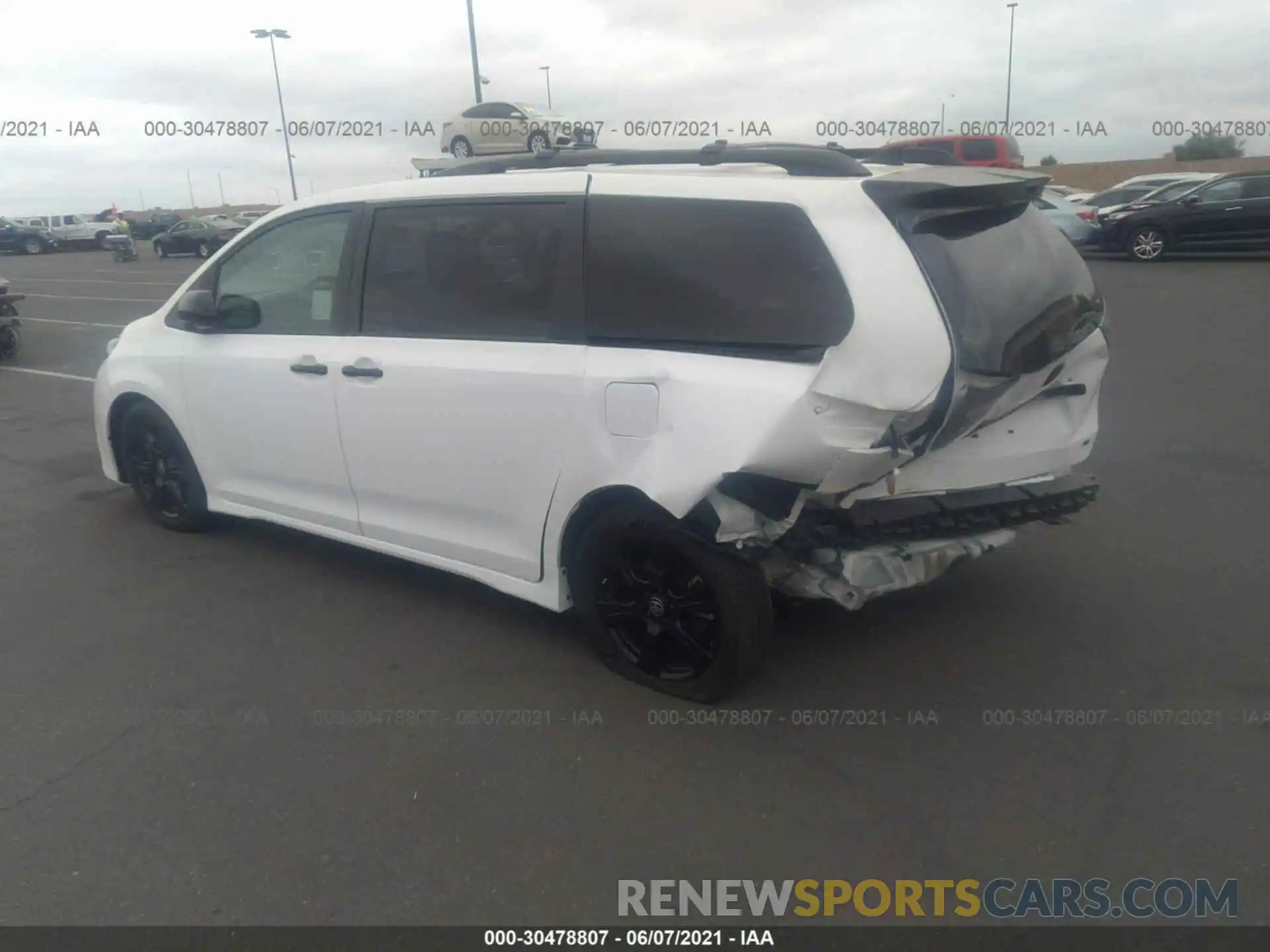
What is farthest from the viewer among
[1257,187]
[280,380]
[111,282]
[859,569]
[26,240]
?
[26,240]

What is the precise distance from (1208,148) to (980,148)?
4958 centimetres

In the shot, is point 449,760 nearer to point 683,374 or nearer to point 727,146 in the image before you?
point 683,374

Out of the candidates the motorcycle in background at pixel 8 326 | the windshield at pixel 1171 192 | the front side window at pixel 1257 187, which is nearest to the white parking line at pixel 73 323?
the motorcycle in background at pixel 8 326

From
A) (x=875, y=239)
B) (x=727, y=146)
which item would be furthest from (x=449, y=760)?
(x=727, y=146)

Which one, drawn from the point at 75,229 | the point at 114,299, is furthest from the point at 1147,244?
the point at 75,229

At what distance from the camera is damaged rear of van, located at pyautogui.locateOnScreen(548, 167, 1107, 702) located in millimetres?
3131

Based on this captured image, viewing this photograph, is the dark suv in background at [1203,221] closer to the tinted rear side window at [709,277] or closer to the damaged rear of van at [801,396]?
the damaged rear of van at [801,396]

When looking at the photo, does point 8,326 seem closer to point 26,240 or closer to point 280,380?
point 280,380

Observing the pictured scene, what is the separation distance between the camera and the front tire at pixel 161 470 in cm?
527

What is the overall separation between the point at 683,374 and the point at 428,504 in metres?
1.36

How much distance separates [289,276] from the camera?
15.4ft

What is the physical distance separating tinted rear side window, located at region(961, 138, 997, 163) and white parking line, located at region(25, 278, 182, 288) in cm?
1629

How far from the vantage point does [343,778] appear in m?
3.30

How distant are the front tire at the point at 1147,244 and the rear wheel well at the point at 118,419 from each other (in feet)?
57.7
